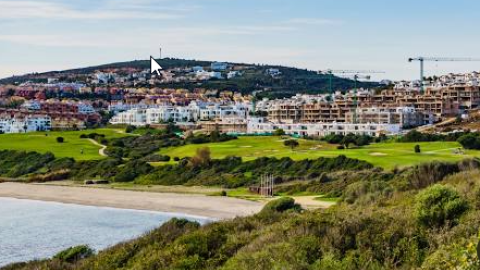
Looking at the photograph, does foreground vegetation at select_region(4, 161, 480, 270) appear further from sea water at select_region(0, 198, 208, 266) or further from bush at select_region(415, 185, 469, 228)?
sea water at select_region(0, 198, 208, 266)

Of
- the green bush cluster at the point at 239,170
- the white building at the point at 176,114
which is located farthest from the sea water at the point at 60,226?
the white building at the point at 176,114

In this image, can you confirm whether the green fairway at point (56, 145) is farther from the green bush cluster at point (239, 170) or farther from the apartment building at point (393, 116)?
the apartment building at point (393, 116)

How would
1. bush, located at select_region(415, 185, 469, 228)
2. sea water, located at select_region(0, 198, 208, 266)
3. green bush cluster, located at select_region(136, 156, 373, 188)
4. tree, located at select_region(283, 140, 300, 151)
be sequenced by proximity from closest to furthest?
bush, located at select_region(415, 185, 469, 228) → sea water, located at select_region(0, 198, 208, 266) → green bush cluster, located at select_region(136, 156, 373, 188) → tree, located at select_region(283, 140, 300, 151)

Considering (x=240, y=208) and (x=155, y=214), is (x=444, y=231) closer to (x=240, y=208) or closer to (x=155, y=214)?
(x=240, y=208)

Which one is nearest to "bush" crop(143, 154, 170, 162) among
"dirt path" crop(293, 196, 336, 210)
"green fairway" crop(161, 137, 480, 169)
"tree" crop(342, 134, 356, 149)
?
"green fairway" crop(161, 137, 480, 169)

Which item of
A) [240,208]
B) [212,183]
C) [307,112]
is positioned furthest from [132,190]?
[307,112]
